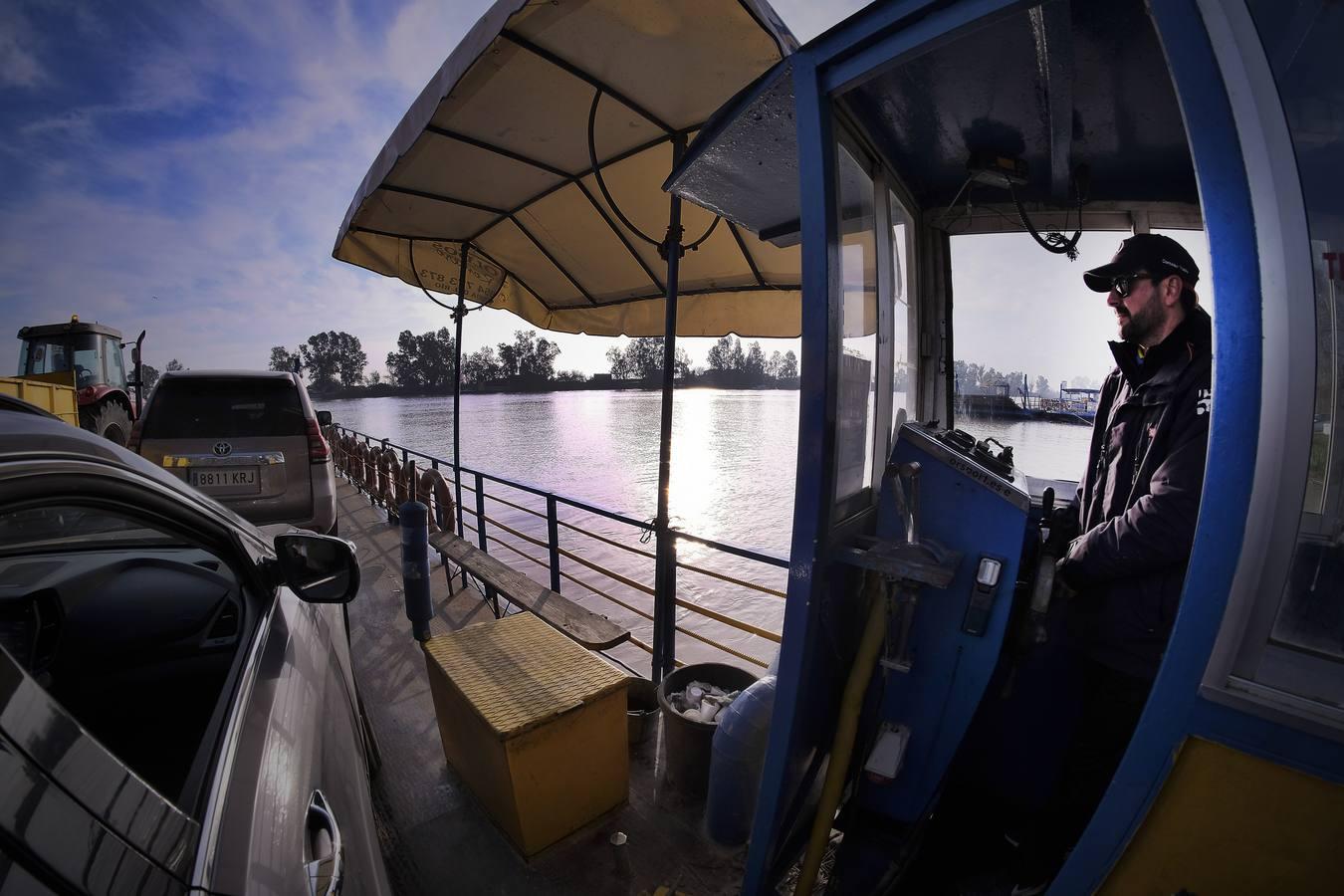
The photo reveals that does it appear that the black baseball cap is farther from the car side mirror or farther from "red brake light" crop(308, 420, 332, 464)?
"red brake light" crop(308, 420, 332, 464)

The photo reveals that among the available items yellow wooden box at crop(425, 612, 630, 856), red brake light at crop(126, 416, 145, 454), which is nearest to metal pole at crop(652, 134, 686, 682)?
yellow wooden box at crop(425, 612, 630, 856)

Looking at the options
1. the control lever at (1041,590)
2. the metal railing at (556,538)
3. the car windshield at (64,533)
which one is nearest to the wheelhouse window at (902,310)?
the control lever at (1041,590)

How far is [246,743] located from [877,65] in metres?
2.22

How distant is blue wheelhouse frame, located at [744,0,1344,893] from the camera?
912 millimetres

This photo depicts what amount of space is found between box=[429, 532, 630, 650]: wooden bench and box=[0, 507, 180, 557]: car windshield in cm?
202

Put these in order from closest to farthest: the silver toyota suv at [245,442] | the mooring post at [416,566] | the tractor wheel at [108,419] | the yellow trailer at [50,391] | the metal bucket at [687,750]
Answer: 1. the metal bucket at [687,750]
2. the mooring post at [416,566]
3. the silver toyota suv at [245,442]
4. the yellow trailer at [50,391]
5. the tractor wheel at [108,419]

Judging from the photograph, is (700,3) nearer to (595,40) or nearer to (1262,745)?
(595,40)

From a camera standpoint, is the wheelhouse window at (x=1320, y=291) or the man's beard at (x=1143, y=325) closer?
the wheelhouse window at (x=1320, y=291)

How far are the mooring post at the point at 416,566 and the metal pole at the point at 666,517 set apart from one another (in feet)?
6.00

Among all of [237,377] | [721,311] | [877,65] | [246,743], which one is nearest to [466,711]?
[246,743]

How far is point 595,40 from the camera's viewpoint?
234cm

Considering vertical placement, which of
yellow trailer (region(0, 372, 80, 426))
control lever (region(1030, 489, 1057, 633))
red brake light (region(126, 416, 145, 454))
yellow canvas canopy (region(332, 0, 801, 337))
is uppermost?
yellow canvas canopy (region(332, 0, 801, 337))

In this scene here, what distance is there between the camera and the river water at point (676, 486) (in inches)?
230

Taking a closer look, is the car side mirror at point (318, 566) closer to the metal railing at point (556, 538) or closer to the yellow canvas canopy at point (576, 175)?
the metal railing at point (556, 538)
